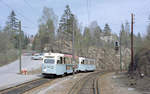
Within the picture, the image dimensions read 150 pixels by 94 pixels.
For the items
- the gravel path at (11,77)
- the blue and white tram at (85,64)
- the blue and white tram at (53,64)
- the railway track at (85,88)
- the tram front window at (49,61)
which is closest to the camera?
the railway track at (85,88)

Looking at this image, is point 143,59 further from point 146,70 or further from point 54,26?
point 54,26

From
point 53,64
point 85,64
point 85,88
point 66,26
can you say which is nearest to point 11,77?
point 53,64

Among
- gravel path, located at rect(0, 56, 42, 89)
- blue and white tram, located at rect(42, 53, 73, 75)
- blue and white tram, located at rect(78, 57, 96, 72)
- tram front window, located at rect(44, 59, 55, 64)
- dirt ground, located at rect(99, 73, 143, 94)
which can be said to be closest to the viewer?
dirt ground, located at rect(99, 73, 143, 94)

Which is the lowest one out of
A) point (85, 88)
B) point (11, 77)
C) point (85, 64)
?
point (85, 88)

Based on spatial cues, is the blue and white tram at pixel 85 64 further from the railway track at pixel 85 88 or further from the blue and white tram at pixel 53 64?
the railway track at pixel 85 88

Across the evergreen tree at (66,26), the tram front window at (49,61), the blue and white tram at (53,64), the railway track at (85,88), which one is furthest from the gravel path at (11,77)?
the evergreen tree at (66,26)

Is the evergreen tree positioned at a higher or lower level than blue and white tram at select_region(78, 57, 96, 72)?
higher

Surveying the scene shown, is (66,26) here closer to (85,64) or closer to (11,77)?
(85,64)

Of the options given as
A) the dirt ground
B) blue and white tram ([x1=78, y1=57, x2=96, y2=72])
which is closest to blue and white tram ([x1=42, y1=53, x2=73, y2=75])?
the dirt ground

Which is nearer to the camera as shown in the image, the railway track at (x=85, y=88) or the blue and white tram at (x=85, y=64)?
the railway track at (x=85, y=88)

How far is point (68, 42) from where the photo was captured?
72.4 metres

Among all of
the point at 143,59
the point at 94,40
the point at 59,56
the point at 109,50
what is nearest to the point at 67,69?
the point at 59,56

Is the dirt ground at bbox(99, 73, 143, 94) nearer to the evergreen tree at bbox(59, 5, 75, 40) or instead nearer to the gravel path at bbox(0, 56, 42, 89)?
the gravel path at bbox(0, 56, 42, 89)

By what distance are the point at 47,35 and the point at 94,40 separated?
25169 mm
